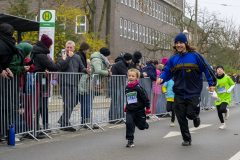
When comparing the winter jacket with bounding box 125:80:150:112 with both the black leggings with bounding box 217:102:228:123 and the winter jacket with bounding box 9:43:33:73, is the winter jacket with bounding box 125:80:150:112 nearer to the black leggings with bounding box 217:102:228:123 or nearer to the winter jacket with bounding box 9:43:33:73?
the winter jacket with bounding box 9:43:33:73

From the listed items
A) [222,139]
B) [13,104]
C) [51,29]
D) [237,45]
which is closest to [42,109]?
[13,104]

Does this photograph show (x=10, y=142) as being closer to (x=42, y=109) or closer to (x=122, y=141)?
(x=42, y=109)

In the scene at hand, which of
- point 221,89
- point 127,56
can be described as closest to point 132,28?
point 127,56

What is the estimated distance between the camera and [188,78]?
821cm

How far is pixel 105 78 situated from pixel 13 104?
11.3 ft

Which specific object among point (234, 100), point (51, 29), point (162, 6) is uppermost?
point (162, 6)

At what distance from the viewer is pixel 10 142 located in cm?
812

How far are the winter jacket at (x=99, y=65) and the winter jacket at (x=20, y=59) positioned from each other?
2.59m

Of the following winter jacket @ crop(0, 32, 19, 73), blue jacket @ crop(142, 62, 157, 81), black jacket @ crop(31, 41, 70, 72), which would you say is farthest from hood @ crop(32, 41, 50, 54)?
blue jacket @ crop(142, 62, 157, 81)

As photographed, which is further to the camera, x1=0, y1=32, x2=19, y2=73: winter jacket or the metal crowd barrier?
the metal crowd barrier

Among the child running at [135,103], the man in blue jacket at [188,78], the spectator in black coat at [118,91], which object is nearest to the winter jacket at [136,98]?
the child running at [135,103]

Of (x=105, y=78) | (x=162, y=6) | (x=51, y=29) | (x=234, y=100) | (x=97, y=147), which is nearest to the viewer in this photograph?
(x=97, y=147)

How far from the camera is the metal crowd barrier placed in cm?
841

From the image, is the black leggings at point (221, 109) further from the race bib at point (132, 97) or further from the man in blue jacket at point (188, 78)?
the race bib at point (132, 97)
